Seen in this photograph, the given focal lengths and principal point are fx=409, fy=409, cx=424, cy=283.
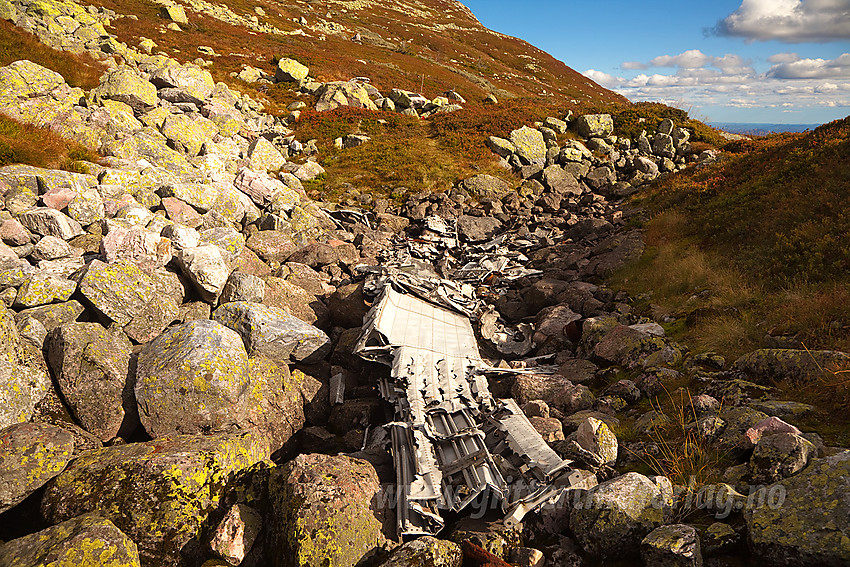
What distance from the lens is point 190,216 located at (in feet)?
45.8

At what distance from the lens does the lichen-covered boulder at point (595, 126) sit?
33.2 m

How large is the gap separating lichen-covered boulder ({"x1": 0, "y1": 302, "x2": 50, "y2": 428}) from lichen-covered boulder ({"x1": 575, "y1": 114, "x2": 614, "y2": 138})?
1400 inches

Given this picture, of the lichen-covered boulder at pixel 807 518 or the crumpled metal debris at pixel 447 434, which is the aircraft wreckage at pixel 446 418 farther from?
the lichen-covered boulder at pixel 807 518

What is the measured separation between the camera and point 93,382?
7336 millimetres

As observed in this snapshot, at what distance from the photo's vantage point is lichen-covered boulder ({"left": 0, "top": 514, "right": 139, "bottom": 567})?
4711 mm

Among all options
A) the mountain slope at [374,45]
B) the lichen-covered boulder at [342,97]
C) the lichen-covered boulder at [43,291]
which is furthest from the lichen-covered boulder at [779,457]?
the mountain slope at [374,45]

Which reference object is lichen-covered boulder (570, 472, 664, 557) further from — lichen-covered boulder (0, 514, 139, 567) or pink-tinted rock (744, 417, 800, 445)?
lichen-covered boulder (0, 514, 139, 567)

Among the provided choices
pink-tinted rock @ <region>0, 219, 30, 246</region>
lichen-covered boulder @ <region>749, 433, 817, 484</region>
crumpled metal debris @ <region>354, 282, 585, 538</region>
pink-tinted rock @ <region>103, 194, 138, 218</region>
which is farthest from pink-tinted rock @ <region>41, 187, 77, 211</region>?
lichen-covered boulder @ <region>749, 433, 817, 484</region>

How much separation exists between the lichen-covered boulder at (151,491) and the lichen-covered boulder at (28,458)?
0.23m

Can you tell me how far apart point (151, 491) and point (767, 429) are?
8.85 metres

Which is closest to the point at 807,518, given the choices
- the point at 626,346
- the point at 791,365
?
the point at 791,365

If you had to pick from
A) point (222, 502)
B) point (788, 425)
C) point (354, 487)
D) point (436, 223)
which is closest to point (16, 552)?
point (222, 502)

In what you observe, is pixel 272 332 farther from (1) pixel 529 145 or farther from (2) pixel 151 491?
(1) pixel 529 145

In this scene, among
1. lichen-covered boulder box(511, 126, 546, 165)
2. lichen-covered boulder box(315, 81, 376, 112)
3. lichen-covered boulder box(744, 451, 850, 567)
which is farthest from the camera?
lichen-covered boulder box(315, 81, 376, 112)
